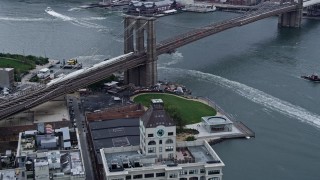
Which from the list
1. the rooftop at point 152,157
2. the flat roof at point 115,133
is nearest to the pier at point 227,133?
the flat roof at point 115,133

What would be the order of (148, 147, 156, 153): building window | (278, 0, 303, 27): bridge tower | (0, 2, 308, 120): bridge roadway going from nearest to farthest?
(148, 147, 156, 153): building window < (0, 2, 308, 120): bridge roadway < (278, 0, 303, 27): bridge tower

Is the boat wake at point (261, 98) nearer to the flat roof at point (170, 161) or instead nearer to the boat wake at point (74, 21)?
the flat roof at point (170, 161)

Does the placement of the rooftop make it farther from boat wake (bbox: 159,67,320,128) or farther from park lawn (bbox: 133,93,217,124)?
boat wake (bbox: 159,67,320,128)

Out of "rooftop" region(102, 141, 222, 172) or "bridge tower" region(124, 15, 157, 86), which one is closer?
"rooftop" region(102, 141, 222, 172)

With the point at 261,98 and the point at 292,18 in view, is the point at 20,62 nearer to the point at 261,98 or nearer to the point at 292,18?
the point at 261,98

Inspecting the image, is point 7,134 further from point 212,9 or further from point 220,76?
point 212,9

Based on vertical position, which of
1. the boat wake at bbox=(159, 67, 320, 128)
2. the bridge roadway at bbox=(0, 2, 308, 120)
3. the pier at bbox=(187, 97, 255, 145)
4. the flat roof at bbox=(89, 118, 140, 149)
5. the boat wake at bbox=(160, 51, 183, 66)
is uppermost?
the bridge roadway at bbox=(0, 2, 308, 120)

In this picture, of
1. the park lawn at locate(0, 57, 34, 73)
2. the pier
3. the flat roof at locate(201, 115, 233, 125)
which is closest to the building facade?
the park lawn at locate(0, 57, 34, 73)
